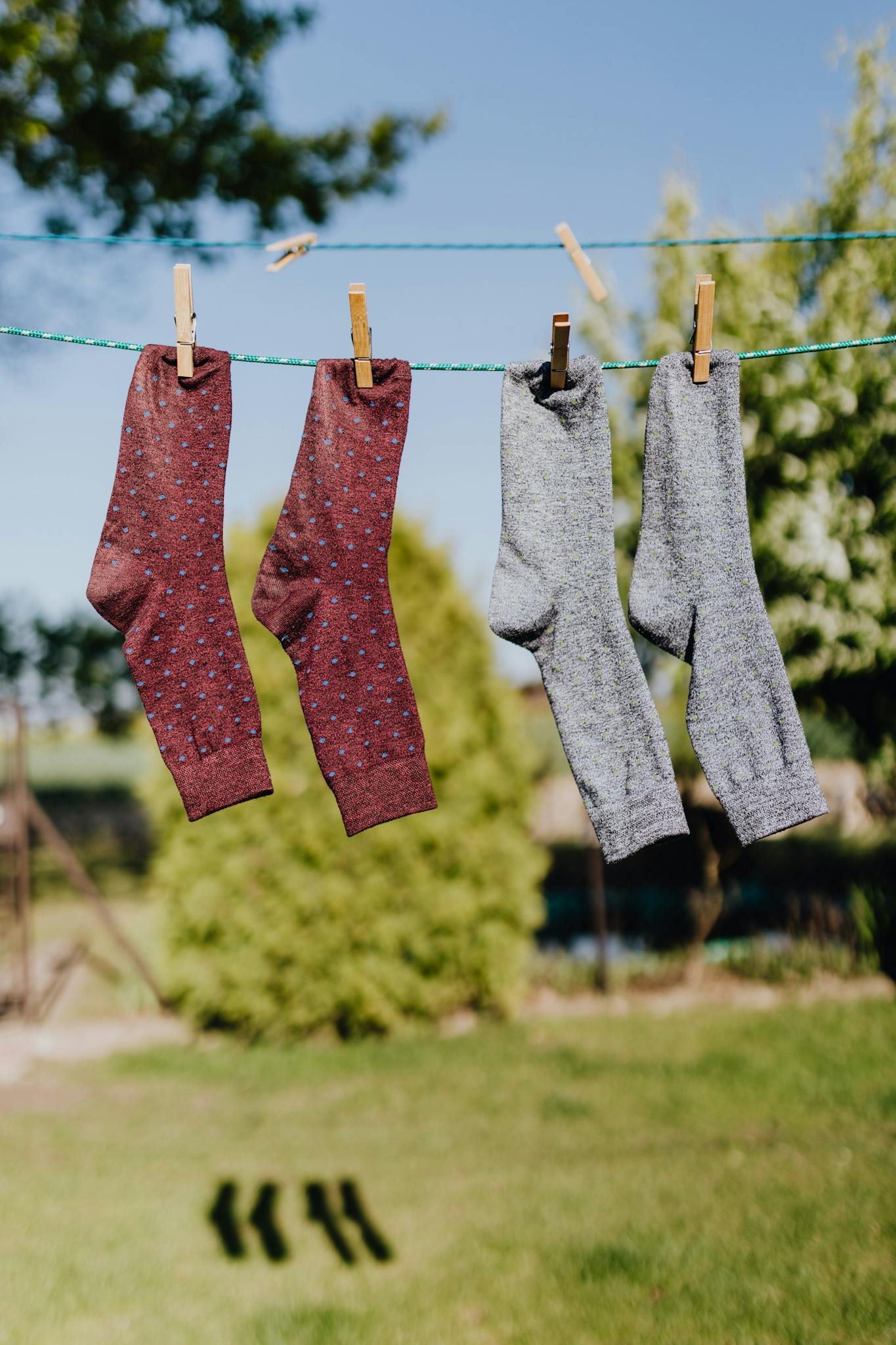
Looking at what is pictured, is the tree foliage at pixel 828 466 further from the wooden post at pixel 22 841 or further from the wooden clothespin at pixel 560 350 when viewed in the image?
the wooden post at pixel 22 841

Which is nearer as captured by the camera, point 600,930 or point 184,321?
point 184,321

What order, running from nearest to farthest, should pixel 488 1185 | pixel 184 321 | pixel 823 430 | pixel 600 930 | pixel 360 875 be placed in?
pixel 184 321, pixel 488 1185, pixel 823 430, pixel 360 875, pixel 600 930

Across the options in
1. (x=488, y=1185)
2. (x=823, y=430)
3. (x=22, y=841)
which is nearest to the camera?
(x=488, y=1185)

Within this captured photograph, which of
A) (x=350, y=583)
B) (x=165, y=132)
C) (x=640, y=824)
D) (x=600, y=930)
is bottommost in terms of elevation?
(x=600, y=930)

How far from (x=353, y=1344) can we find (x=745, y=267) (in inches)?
206

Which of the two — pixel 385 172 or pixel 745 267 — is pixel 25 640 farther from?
pixel 745 267

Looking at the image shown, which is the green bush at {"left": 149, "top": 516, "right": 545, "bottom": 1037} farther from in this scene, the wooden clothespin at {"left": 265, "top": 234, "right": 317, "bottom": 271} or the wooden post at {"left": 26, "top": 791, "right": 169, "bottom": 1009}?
the wooden clothespin at {"left": 265, "top": 234, "right": 317, "bottom": 271}

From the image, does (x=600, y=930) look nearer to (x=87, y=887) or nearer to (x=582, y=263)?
(x=87, y=887)

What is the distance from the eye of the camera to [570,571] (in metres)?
2.30

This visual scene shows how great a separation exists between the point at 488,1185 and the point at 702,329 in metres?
3.53

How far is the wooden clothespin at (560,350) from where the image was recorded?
2115 mm

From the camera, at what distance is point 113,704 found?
1137 cm

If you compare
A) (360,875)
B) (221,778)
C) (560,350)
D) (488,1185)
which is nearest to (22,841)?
(360,875)

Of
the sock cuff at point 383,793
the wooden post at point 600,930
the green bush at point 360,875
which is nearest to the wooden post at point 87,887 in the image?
the green bush at point 360,875
